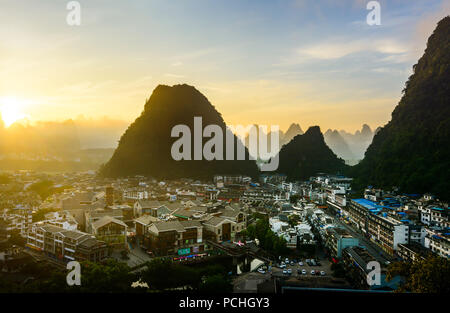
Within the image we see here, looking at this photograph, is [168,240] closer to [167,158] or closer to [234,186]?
[234,186]

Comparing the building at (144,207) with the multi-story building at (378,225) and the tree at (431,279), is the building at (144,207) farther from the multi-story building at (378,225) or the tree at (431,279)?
the tree at (431,279)

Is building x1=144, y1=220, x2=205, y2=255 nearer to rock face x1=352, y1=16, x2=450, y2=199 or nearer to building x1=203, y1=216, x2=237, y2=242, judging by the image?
building x1=203, y1=216, x2=237, y2=242

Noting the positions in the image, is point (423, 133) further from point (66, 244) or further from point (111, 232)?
point (66, 244)

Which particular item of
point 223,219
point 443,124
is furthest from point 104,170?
point 443,124

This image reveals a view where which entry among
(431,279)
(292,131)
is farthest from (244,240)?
(292,131)

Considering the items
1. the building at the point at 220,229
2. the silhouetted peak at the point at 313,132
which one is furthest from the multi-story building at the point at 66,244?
the silhouetted peak at the point at 313,132
